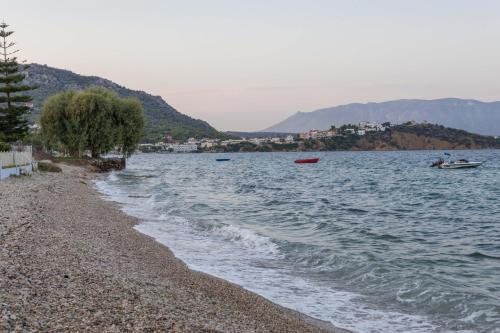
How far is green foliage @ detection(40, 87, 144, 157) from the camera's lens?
2375 inches

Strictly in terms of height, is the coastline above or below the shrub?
below

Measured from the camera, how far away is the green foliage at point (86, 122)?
6031 centimetres

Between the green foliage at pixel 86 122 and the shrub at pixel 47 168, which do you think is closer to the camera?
the shrub at pixel 47 168

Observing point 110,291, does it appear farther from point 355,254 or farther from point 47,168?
point 47,168

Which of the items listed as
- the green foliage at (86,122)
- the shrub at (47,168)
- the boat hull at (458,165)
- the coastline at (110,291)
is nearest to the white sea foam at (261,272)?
the coastline at (110,291)

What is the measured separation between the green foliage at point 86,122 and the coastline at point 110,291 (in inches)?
1832

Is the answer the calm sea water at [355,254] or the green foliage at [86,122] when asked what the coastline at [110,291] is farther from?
the green foliage at [86,122]

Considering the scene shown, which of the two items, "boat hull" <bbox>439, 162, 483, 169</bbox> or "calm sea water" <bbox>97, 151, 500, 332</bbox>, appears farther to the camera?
"boat hull" <bbox>439, 162, 483, 169</bbox>

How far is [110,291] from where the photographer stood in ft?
27.7

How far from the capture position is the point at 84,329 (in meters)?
6.15

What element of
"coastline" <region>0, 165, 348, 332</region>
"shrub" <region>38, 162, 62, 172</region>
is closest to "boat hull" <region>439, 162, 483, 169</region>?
"shrub" <region>38, 162, 62, 172</region>

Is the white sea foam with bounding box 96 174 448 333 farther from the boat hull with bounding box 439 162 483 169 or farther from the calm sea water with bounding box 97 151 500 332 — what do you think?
the boat hull with bounding box 439 162 483 169

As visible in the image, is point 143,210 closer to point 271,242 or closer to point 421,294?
point 271,242

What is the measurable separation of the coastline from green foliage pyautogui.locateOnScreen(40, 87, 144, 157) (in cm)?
4653
